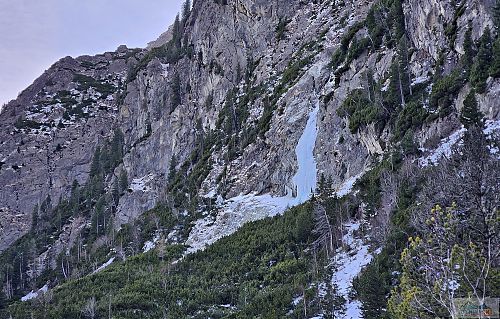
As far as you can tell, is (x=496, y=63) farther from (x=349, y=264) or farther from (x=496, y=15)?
(x=349, y=264)

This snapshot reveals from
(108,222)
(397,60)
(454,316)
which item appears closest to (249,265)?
(397,60)

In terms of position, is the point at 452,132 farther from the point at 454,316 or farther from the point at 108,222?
the point at 108,222

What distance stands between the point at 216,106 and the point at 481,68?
187 feet

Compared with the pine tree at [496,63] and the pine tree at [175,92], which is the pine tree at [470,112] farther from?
the pine tree at [175,92]

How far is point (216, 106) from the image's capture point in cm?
8875

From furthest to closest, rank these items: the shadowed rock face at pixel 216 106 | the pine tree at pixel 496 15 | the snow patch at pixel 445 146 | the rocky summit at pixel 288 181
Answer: the shadowed rock face at pixel 216 106 → the pine tree at pixel 496 15 → the snow patch at pixel 445 146 → the rocky summit at pixel 288 181

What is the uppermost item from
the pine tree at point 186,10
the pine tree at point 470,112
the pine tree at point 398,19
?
the pine tree at point 186,10

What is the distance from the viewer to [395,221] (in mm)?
33625

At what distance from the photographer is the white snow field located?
58156mm

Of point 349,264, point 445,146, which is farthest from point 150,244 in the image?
point 445,146

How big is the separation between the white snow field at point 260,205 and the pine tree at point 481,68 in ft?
75.8

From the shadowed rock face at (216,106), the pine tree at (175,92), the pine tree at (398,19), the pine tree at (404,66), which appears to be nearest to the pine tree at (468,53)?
the shadowed rock face at (216,106)

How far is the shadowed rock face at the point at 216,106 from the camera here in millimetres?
52184

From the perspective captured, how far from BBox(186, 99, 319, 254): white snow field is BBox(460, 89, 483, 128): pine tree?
22782mm
